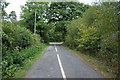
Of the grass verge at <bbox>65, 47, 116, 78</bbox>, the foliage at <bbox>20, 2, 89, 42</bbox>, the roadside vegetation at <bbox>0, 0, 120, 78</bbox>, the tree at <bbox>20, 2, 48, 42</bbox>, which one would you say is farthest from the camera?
the foliage at <bbox>20, 2, 89, 42</bbox>

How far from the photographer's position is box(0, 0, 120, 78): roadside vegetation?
732cm

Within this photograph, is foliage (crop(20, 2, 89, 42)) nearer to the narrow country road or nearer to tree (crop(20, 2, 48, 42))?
tree (crop(20, 2, 48, 42))

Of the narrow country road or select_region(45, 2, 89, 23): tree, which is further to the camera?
select_region(45, 2, 89, 23): tree

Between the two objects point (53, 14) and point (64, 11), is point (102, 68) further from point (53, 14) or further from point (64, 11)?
point (53, 14)

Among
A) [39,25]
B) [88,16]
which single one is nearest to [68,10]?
[39,25]

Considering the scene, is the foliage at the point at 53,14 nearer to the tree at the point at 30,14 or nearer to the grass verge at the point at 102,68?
the tree at the point at 30,14

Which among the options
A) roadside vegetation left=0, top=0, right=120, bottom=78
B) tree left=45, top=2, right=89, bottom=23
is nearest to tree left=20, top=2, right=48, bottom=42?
roadside vegetation left=0, top=0, right=120, bottom=78

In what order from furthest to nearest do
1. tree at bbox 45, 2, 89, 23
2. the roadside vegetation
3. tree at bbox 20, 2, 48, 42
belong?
tree at bbox 45, 2, 89, 23 < tree at bbox 20, 2, 48, 42 < the roadside vegetation

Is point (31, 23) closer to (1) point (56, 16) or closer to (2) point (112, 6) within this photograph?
(1) point (56, 16)

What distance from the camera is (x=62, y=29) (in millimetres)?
36281

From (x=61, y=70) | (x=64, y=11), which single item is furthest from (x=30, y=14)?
(x=61, y=70)

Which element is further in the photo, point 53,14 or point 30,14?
point 53,14

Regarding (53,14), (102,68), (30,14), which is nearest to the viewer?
(102,68)

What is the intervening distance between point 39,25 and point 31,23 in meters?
2.03
